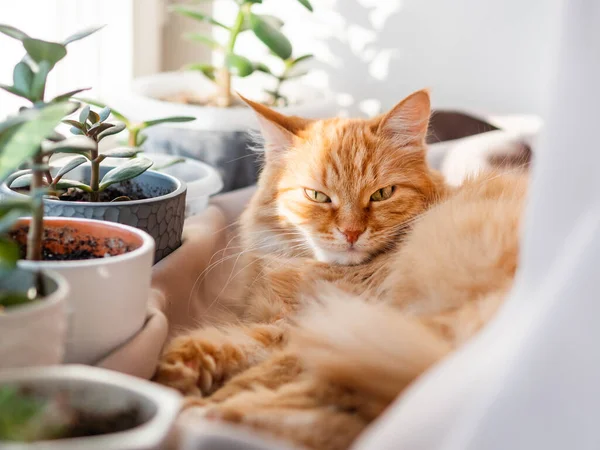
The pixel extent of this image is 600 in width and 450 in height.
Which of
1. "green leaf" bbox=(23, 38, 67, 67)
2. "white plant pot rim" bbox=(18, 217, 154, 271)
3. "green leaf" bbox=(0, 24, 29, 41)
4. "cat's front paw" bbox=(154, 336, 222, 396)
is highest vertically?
"green leaf" bbox=(0, 24, 29, 41)

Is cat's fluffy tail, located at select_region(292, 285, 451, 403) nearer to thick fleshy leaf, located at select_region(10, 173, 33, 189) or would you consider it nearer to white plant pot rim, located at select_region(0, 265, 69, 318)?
white plant pot rim, located at select_region(0, 265, 69, 318)

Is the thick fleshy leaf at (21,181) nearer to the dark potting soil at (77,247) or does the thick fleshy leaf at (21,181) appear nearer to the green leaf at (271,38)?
the dark potting soil at (77,247)

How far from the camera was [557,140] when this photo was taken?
631 millimetres

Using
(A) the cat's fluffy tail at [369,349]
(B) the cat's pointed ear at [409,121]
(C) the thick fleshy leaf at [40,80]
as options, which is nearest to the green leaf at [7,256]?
(C) the thick fleshy leaf at [40,80]

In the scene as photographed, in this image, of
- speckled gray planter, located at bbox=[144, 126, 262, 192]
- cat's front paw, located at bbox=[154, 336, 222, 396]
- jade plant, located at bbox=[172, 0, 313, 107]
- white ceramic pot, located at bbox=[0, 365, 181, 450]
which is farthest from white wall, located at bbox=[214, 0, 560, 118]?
white ceramic pot, located at bbox=[0, 365, 181, 450]

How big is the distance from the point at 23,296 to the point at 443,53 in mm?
2004

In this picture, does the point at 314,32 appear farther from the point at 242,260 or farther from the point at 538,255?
the point at 538,255

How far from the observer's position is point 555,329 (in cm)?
63

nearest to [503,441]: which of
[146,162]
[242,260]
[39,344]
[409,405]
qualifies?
[409,405]

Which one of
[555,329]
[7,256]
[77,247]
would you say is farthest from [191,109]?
[555,329]

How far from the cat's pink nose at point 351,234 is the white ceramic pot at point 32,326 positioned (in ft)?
2.09

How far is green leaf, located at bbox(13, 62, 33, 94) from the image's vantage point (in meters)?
0.83

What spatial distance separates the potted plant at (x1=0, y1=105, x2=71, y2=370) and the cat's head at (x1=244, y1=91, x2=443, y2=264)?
2.18 feet

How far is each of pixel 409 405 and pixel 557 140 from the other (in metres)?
0.29
